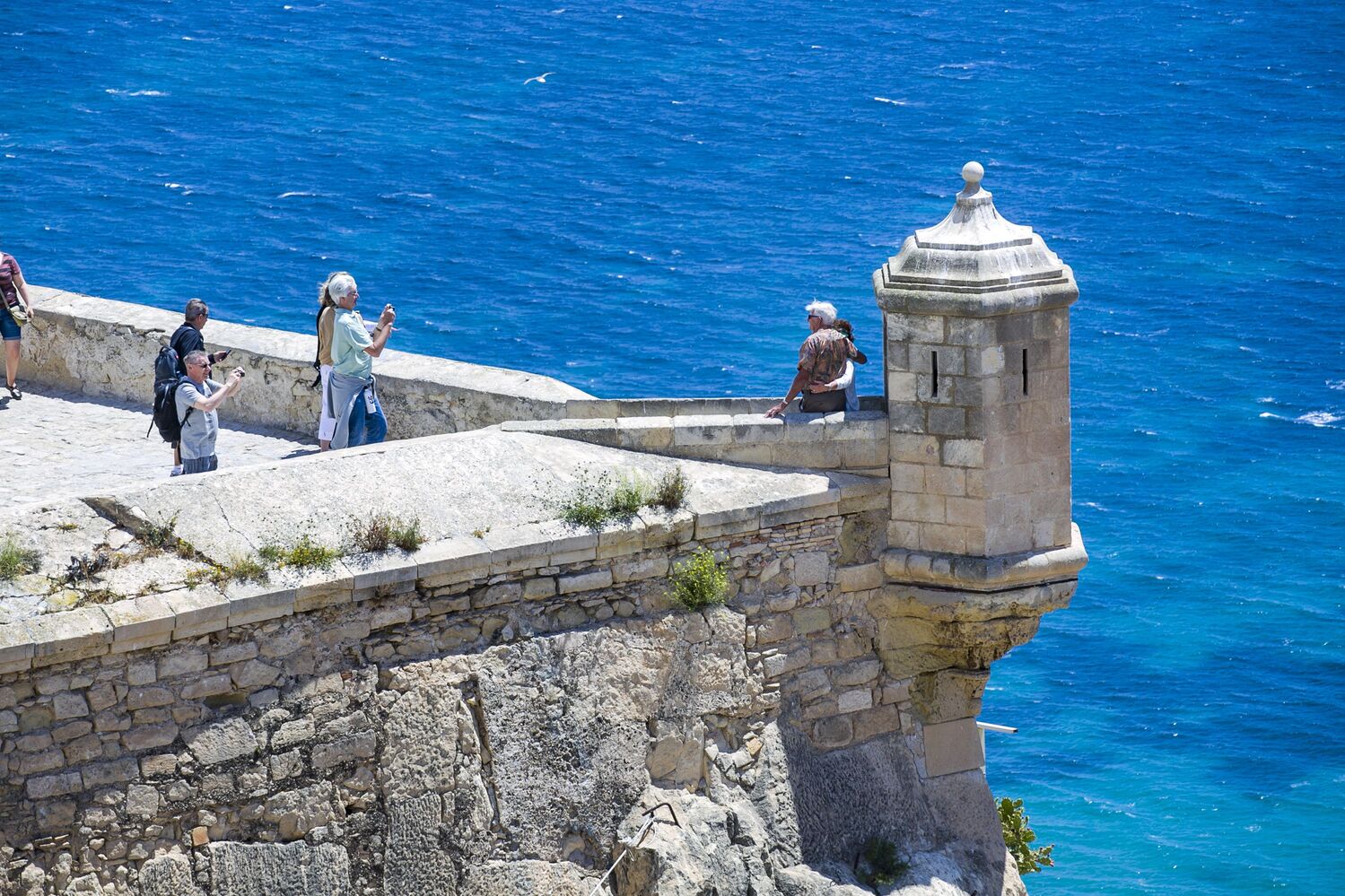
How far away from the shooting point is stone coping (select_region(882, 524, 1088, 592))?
1305 cm

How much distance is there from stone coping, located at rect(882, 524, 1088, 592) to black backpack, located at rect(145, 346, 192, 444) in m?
5.34

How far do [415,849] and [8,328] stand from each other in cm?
730

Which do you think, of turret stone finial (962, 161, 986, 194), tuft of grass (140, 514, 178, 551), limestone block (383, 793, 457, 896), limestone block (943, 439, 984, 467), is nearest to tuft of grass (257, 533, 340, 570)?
tuft of grass (140, 514, 178, 551)

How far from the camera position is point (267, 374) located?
15.4 meters

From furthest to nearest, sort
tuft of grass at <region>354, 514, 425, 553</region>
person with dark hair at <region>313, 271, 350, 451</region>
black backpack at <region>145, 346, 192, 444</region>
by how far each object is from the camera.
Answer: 1. person with dark hair at <region>313, 271, 350, 451</region>
2. black backpack at <region>145, 346, 192, 444</region>
3. tuft of grass at <region>354, 514, 425, 553</region>

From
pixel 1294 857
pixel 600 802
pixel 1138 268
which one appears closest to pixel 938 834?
pixel 600 802

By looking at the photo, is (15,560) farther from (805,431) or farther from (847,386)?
(847,386)

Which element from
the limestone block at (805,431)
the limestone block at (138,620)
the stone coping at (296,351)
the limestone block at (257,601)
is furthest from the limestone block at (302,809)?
the limestone block at (805,431)

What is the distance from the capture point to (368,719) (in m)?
11.8

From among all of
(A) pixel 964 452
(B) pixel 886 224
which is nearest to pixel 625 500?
(A) pixel 964 452

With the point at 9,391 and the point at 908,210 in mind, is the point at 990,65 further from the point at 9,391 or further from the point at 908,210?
the point at 9,391

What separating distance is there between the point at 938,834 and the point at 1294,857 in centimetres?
1146

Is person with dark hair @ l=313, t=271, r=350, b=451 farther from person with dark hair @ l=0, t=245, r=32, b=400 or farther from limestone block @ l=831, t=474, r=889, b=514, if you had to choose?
person with dark hair @ l=0, t=245, r=32, b=400

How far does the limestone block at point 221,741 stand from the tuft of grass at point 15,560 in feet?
4.49
